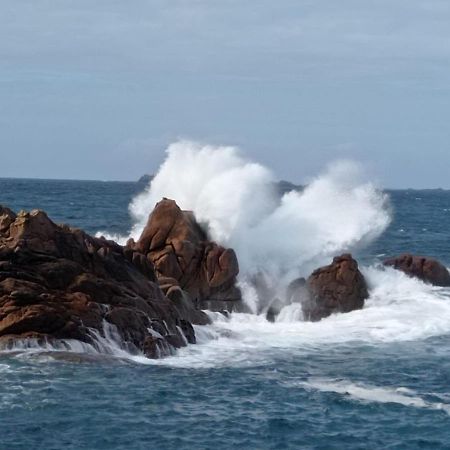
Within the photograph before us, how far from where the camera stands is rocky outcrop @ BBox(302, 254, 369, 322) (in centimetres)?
3559

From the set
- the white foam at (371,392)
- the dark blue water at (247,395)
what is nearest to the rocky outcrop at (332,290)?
the dark blue water at (247,395)

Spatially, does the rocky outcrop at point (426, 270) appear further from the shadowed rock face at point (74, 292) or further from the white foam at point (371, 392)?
the white foam at point (371, 392)

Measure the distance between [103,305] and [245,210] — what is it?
16.0 metres

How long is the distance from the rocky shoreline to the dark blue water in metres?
1.27

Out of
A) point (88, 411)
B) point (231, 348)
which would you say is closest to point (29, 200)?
point (231, 348)

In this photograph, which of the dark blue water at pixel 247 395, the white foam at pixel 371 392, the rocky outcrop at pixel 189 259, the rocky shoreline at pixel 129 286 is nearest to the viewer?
the dark blue water at pixel 247 395

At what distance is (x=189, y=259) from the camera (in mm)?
35625

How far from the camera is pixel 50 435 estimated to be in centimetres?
1925

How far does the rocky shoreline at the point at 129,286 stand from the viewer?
2617cm

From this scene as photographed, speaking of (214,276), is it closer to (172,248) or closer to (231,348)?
(172,248)

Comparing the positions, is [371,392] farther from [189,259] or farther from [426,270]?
[426,270]

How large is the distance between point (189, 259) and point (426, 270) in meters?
12.9

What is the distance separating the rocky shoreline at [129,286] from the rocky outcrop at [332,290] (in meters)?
0.04

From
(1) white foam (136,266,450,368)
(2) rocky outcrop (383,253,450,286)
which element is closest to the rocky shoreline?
(1) white foam (136,266,450,368)
